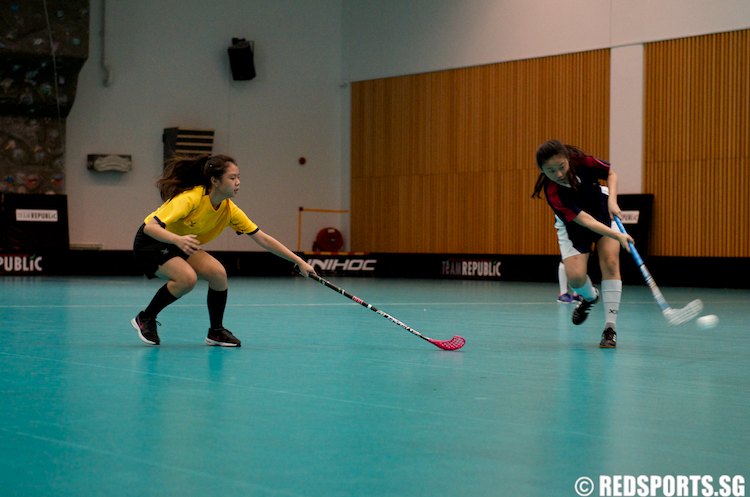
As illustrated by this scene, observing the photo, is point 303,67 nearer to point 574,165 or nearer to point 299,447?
point 574,165

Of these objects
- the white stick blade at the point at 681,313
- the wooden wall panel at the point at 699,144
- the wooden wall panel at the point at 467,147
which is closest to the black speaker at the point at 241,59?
the wooden wall panel at the point at 467,147

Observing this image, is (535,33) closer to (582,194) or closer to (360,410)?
(582,194)

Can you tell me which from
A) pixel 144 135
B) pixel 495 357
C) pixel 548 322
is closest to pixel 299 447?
pixel 495 357

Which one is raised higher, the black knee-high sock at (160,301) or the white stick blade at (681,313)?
the black knee-high sock at (160,301)

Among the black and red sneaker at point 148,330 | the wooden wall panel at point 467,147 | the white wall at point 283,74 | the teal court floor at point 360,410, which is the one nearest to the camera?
the teal court floor at point 360,410

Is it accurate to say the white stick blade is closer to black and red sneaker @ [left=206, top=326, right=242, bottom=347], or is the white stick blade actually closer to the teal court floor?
the teal court floor

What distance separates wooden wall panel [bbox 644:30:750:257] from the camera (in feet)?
46.6

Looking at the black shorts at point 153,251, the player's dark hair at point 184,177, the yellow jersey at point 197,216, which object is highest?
the player's dark hair at point 184,177

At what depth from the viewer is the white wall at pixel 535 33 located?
48.4ft

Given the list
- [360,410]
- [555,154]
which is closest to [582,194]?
[555,154]

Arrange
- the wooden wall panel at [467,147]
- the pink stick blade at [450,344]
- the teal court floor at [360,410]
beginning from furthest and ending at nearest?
the wooden wall panel at [467,147] → the pink stick blade at [450,344] → the teal court floor at [360,410]

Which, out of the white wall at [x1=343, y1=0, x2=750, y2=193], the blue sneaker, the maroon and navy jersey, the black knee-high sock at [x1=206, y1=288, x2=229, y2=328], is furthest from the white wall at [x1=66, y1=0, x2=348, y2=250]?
the maroon and navy jersey

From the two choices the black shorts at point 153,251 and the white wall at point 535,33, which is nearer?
the black shorts at point 153,251

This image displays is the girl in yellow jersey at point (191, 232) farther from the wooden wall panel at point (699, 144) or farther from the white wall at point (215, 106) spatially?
the white wall at point (215, 106)
